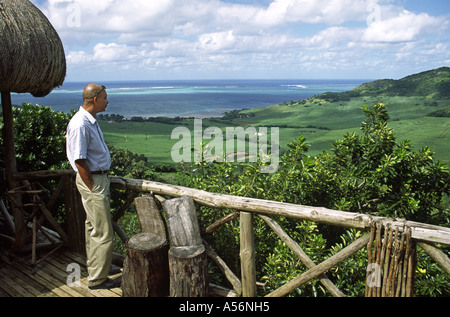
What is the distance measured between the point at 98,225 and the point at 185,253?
0.89 m

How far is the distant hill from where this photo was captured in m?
43.5

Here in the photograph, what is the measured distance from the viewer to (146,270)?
2.94m

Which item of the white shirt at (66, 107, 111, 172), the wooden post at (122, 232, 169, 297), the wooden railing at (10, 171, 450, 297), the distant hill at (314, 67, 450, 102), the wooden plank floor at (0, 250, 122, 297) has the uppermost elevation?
the distant hill at (314, 67, 450, 102)

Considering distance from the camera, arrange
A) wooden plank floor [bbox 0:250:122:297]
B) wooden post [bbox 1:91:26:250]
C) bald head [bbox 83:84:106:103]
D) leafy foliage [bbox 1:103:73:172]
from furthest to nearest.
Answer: leafy foliage [bbox 1:103:73:172] → wooden post [bbox 1:91:26:250] → wooden plank floor [bbox 0:250:122:297] → bald head [bbox 83:84:106:103]

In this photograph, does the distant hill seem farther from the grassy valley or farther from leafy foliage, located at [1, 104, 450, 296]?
leafy foliage, located at [1, 104, 450, 296]

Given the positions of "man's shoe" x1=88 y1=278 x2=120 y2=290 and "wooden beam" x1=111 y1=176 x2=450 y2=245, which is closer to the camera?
"wooden beam" x1=111 y1=176 x2=450 y2=245

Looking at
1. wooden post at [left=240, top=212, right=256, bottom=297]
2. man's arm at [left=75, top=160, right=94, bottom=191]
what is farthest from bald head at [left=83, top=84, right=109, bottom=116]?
wooden post at [left=240, top=212, right=256, bottom=297]

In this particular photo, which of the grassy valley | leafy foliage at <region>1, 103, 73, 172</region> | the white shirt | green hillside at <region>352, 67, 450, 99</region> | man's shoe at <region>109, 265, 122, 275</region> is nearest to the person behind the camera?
the white shirt

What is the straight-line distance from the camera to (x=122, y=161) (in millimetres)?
9031

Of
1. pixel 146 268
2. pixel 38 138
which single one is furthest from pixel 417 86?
pixel 146 268

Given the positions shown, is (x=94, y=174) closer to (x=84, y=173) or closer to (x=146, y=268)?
(x=84, y=173)

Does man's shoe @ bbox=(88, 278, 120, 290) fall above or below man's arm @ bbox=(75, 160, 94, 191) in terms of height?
below
